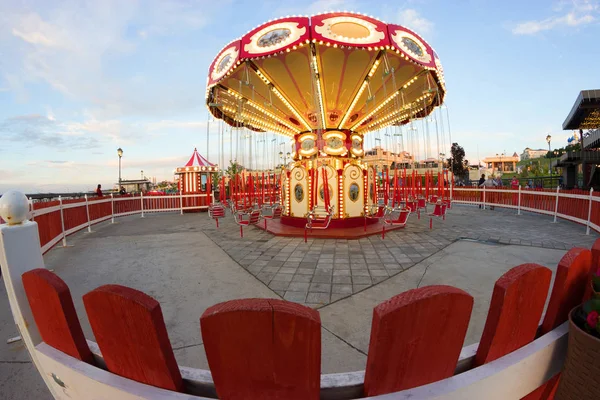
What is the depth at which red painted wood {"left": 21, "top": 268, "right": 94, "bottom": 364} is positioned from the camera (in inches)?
35.9

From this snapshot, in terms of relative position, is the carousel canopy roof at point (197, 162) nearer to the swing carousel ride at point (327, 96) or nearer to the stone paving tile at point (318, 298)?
the swing carousel ride at point (327, 96)

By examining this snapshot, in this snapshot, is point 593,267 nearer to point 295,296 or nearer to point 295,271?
point 295,296

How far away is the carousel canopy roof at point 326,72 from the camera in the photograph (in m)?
6.21

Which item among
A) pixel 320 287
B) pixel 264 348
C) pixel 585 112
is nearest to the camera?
pixel 264 348

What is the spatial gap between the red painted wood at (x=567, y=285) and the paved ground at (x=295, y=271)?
4.98ft

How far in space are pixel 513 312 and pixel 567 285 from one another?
1.35 ft

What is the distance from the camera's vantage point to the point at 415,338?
77 centimetres

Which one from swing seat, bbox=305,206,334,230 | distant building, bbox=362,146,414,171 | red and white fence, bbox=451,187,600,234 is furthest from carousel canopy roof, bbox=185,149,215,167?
red and white fence, bbox=451,187,600,234

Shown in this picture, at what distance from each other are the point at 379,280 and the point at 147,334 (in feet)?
12.8

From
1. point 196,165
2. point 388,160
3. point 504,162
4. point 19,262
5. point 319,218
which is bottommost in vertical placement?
point 319,218

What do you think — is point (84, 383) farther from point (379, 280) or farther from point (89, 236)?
point (89, 236)

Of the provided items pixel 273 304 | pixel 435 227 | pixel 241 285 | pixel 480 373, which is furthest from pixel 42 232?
pixel 435 227

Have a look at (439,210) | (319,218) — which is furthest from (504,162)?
(319,218)

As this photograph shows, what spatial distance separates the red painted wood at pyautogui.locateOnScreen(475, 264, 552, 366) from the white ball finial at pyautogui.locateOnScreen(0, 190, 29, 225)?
1891 millimetres
